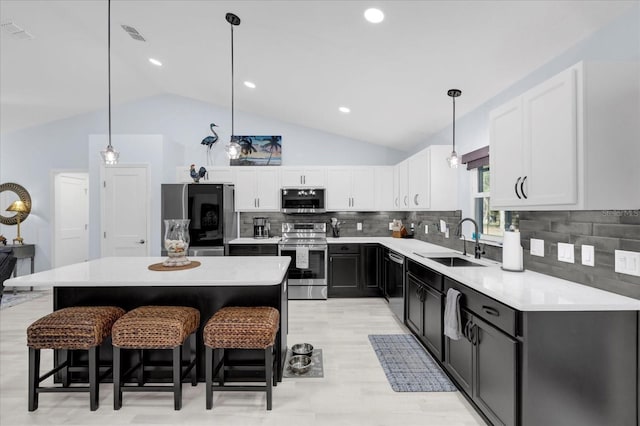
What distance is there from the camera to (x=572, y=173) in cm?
176

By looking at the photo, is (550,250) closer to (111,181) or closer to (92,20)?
(92,20)

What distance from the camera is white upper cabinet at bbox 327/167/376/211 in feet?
18.2

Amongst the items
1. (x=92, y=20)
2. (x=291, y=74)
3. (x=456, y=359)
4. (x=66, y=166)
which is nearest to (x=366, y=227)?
(x=291, y=74)

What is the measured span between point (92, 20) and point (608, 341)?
5.01m

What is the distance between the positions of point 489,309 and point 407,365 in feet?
4.07

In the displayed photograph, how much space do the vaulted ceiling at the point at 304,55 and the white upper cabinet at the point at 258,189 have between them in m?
1.00

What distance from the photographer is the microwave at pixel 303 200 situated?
17.6ft

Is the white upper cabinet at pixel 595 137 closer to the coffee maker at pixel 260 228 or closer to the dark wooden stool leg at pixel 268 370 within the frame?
the dark wooden stool leg at pixel 268 370

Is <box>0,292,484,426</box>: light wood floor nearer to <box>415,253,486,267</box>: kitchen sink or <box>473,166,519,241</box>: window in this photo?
<box>415,253,486,267</box>: kitchen sink

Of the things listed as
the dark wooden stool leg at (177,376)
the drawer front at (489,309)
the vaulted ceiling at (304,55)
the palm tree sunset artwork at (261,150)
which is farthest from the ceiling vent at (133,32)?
the drawer front at (489,309)

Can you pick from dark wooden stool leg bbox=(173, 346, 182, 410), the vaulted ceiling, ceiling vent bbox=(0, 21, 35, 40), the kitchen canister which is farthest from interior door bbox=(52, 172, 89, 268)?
the kitchen canister

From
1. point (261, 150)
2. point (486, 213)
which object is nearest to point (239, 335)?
point (486, 213)

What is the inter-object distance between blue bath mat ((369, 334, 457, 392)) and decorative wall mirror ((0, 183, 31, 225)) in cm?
619

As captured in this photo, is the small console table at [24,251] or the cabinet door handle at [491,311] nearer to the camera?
the cabinet door handle at [491,311]
